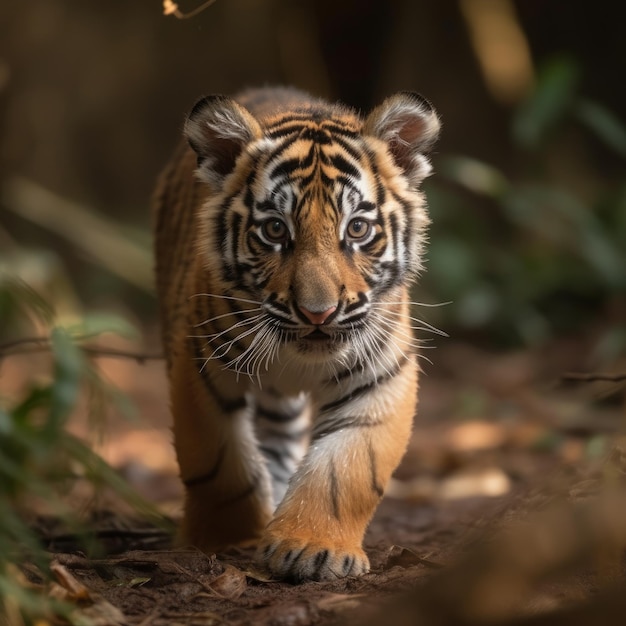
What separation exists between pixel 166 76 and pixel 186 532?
806 centimetres

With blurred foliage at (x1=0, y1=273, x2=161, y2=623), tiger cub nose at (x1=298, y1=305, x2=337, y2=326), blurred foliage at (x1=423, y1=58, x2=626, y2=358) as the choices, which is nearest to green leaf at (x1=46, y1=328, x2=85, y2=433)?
blurred foliage at (x1=0, y1=273, x2=161, y2=623)

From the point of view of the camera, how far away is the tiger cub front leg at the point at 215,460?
3.88 metres

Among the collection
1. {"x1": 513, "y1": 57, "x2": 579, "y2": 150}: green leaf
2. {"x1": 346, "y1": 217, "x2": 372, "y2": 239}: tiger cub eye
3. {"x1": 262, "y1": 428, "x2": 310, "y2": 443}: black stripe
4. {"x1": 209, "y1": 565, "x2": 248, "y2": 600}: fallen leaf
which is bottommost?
{"x1": 209, "y1": 565, "x2": 248, "y2": 600}: fallen leaf

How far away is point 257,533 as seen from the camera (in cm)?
402

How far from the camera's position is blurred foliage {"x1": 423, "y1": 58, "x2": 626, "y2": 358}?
25.1 ft

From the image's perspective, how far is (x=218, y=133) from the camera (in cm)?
379

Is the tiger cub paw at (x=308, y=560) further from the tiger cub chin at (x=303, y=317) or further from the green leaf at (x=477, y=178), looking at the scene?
the green leaf at (x=477, y=178)

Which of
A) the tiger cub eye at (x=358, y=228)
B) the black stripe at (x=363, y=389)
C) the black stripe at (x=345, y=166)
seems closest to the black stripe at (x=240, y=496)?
the black stripe at (x=363, y=389)

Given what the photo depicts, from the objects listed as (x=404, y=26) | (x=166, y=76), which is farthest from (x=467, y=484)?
(x=166, y=76)

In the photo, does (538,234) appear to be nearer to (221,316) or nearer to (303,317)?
(221,316)

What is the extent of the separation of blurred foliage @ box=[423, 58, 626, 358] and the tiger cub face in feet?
11.4

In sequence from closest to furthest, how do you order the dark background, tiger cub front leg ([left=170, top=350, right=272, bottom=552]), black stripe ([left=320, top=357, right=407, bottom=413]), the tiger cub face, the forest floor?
the forest floor
the tiger cub face
black stripe ([left=320, top=357, right=407, bottom=413])
tiger cub front leg ([left=170, top=350, right=272, bottom=552])
the dark background

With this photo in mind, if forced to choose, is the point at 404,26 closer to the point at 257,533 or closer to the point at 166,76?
Result: the point at 166,76

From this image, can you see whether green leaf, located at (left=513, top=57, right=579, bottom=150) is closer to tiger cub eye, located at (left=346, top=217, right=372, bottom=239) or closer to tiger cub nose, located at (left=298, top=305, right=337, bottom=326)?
tiger cub eye, located at (left=346, top=217, right=372, bottom=239)
